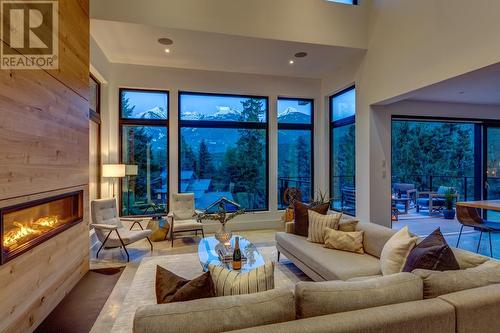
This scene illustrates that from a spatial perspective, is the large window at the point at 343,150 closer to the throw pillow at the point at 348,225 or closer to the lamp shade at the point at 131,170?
the throw pillow at the point at 348,225

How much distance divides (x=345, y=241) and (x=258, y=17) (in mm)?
3656

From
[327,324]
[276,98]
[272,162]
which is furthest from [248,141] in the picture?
[327,324]

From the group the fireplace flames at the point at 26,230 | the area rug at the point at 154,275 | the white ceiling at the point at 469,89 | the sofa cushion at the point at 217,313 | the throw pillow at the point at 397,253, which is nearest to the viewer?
the sofa cushion at the point at 217,313

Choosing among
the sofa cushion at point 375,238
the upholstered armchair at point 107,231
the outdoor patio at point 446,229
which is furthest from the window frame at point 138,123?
the outdoor patio at point 446,229

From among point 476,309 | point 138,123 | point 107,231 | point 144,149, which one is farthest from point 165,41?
point 476,309

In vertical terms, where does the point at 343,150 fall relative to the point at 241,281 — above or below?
above

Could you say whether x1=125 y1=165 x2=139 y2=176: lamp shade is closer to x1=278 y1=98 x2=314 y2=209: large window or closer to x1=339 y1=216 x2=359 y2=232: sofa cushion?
x1=278 y1=98 x2=314 y2=209: large window

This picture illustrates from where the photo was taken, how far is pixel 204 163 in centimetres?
615

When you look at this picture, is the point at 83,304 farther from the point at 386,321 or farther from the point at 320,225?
the point at 386,321

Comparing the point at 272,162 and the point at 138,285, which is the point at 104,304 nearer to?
the point at 138,285

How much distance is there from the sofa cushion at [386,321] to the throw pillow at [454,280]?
90 mm

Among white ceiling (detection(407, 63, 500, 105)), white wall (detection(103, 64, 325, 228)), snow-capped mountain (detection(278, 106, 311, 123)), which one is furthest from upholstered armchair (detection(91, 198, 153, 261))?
white ceiling (detection(407, 63, 500, 105))

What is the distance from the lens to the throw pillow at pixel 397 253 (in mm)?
2379

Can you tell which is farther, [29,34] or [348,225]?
[348,225]
